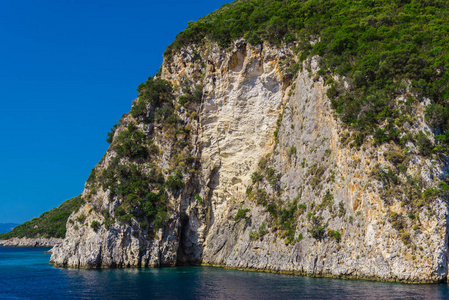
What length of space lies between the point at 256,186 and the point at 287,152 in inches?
274

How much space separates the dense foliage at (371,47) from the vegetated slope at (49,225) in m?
92.5

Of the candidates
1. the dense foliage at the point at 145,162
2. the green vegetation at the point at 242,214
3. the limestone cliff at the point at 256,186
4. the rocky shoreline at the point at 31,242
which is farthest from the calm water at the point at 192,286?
the rocky shoreline at the point at 31,242

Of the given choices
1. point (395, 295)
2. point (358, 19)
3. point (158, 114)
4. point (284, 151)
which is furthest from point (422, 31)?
point (158, 114)

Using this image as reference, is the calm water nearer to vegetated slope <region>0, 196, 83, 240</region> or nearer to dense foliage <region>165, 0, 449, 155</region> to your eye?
dense foliage <region>165, 0, 449, 155</region>

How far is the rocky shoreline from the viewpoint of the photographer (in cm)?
12938

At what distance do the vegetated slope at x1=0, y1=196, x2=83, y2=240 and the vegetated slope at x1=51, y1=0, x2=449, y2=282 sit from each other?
76.3 m

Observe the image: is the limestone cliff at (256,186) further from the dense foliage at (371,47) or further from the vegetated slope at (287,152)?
the dense foliage at (371,47)

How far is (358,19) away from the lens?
176ft

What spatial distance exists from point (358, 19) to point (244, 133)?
72.8 feet

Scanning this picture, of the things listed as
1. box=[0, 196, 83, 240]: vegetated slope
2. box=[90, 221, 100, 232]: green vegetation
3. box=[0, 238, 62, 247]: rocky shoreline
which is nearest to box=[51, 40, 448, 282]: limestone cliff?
box=[90, 221, 100, 232]: green vegetation

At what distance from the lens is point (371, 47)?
158 feet

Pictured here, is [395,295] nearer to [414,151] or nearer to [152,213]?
[414,151]

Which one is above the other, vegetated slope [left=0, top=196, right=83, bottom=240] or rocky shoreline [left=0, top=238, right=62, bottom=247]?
vegetated slope [left=0, top=196, right=83, bottom=240]

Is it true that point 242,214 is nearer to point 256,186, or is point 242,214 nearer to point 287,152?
point 256,186
